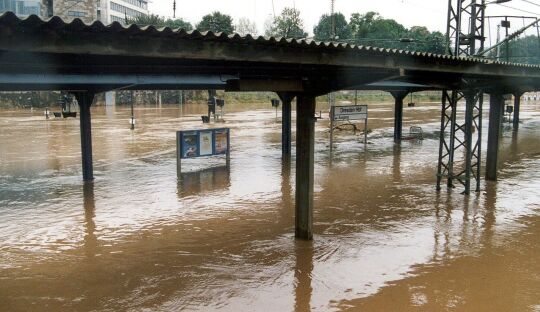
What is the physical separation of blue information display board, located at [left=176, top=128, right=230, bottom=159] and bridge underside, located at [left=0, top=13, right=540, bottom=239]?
9.65 feet

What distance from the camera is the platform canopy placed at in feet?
20.0

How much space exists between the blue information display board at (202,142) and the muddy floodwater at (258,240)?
0.81 m

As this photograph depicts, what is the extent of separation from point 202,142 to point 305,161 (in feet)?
34.7

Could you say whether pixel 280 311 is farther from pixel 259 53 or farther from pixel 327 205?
pixel 327 205

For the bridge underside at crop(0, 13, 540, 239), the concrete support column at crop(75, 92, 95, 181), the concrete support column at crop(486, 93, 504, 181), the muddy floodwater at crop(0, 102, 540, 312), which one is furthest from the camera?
the concrete support column at crop(486, 93, 504, 181)

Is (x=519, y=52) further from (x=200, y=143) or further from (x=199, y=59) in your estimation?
(x=199, y=59)

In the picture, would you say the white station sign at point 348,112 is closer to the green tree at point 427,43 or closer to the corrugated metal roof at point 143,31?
the green tree at point 427,43

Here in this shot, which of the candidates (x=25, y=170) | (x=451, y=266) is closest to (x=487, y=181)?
(x=451, y=266)

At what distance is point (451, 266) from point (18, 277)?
8566mm

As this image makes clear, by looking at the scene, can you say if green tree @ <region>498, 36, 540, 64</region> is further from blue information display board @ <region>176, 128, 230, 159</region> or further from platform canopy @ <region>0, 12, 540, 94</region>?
platform canopy @ <region>0, 12, 540, 94</region>

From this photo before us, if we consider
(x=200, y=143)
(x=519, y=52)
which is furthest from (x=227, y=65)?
(x=519, y=52)

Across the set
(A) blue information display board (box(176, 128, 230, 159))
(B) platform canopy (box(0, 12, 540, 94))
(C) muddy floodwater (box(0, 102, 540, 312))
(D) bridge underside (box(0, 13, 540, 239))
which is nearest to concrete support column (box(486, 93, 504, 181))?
(D) bridge underside (box(0, 13, 540, 239))

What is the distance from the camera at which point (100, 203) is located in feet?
50.0

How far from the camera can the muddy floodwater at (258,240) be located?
28.3 ft
